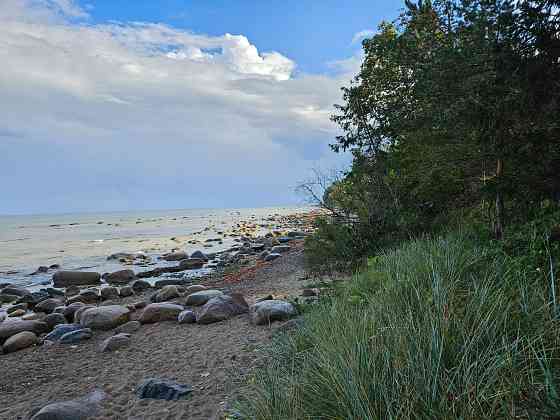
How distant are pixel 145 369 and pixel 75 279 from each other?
14455mm

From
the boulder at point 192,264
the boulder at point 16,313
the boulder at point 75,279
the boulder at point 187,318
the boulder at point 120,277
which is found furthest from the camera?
the boulder at point 192,264

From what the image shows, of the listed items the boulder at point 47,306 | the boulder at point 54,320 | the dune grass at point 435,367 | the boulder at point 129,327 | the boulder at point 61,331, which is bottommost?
the boulder at point 47,306

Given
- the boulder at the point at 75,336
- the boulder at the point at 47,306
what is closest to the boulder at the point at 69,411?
the boulder at the point at 75,336

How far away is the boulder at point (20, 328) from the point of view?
29.1ft

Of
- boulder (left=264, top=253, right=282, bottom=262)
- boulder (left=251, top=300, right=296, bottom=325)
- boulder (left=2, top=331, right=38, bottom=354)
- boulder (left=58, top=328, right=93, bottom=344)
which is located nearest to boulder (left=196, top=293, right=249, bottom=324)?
boulder (left=251, top=300, right=296, bottom=325)

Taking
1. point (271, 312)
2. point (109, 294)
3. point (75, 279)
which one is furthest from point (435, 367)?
point (75, 279)

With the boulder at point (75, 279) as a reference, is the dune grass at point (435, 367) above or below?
above

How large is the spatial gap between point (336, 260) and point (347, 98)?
7811 millimetres

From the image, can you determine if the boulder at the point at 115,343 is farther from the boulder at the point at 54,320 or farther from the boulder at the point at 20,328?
the boulder at the point at 54,320

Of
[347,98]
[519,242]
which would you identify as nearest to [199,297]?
[519,242]

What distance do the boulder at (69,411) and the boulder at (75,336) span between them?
361 cm

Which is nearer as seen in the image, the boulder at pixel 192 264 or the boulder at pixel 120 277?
the boulder at pixel 120 277

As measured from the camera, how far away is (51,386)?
18.1 feet

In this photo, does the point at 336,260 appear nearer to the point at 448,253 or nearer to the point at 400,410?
the point at 448,253
